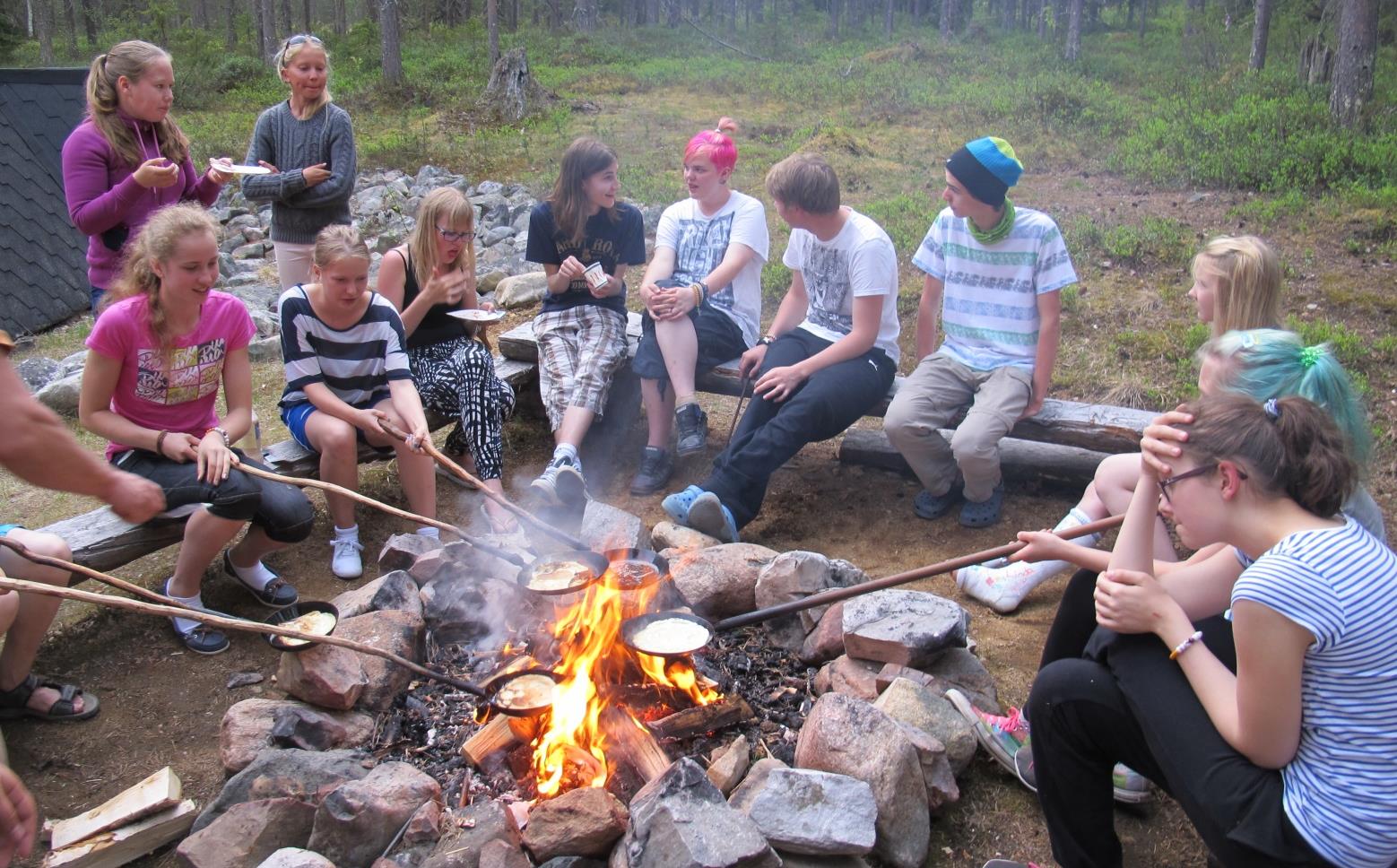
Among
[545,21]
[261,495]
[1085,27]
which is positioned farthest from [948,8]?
[261,495]

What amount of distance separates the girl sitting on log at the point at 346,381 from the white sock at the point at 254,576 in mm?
290

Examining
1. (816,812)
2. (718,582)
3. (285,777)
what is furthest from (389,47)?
(816,812)

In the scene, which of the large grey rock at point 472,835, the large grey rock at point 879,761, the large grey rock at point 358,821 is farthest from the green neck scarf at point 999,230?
the large grey rock at point 358,821

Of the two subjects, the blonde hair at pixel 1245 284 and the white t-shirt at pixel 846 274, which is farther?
the white t-shirt at pixel 846 274

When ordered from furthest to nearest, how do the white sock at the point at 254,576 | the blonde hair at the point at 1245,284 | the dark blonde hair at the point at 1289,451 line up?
the white sock at the point at 254,576
the blonde hair at the point at 1245,284
the dark blonde hair at the point at 1289,451

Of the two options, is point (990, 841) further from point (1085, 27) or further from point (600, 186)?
point (1085, 27)

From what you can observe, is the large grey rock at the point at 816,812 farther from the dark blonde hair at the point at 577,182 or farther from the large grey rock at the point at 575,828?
the dark blonde hair at the point at 577,182

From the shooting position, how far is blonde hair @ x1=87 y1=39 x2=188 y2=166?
4.07 meters

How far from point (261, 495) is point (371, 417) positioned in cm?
55

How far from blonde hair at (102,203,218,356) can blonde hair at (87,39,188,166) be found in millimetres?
1071

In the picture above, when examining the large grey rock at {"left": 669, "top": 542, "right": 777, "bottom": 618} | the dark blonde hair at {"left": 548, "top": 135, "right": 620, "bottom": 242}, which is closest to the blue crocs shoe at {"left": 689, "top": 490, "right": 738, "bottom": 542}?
the large grey rock at {"left": 669, "top": 542, "right": 777, "bottom": 618}

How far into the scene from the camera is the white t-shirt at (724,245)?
4688mm

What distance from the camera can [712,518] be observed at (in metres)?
3.83

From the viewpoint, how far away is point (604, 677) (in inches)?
116
